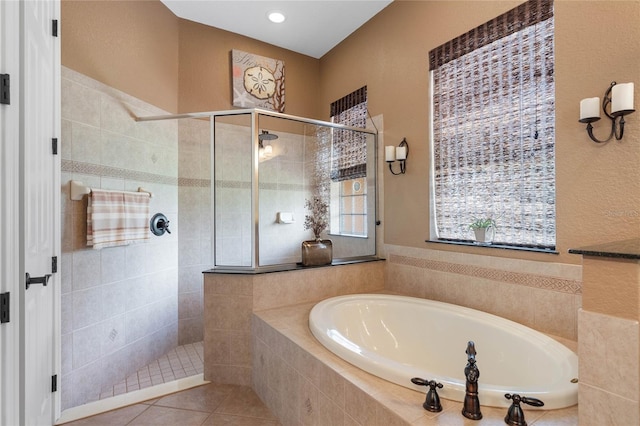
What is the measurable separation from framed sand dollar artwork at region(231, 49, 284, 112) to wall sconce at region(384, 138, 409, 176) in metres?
1.58

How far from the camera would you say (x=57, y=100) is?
1.89m

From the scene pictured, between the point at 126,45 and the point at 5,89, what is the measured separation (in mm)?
1797

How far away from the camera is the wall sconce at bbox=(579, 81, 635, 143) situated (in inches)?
59.7

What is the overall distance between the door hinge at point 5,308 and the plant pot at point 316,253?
1.81 m

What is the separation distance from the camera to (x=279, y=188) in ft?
8.98

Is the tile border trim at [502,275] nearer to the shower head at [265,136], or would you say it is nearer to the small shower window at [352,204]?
the small shower window at [352,204]

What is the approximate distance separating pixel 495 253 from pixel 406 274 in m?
0.81

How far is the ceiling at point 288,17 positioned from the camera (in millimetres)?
3039

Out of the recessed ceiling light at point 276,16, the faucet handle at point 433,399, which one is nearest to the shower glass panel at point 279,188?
the recessed ceiling light at point 276,16

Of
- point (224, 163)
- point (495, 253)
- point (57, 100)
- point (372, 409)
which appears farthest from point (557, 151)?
point (57, 100)

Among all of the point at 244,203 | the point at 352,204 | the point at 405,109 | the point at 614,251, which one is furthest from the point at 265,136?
the point at 614,251

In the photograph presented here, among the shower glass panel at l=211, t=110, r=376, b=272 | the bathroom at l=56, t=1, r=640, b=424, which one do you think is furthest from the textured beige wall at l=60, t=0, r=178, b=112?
the shower glass panel at l=211, t=110, r=376, b=272

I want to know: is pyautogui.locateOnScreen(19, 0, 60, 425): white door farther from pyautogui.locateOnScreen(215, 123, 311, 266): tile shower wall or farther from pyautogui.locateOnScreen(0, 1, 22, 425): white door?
pyautogui.locateOnScreen(215, 123, 311, 266): tile shower wall

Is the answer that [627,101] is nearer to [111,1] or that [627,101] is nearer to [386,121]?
[386,121]
